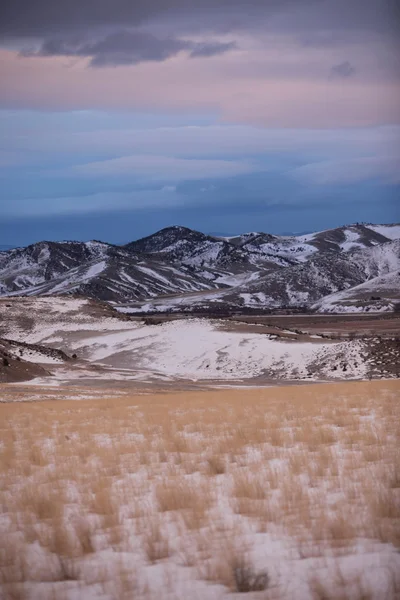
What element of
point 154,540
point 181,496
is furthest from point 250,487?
point 154,540

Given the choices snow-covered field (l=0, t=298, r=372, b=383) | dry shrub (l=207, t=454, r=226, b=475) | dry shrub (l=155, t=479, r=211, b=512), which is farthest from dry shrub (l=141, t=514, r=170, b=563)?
snow-covered field (l=0, t=298, r=372, b=383)

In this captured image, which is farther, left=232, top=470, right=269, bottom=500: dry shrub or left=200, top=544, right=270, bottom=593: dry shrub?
left=232, top=470, right=269, bottom=500: dry shrub

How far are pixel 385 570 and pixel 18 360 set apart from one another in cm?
6085

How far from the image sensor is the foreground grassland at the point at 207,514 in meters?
5.91

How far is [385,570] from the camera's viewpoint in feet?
19.3

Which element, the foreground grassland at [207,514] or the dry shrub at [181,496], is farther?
the dry shrub at [181,496]

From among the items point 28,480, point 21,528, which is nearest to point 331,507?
point 21,528

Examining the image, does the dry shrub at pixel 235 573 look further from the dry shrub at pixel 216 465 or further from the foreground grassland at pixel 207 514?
the dry shrub at pixel 216 465

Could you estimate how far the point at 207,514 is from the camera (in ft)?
25.2

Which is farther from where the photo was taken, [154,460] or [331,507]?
[154,460]

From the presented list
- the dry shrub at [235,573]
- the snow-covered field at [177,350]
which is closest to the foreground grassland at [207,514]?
the dry shrub at [235,573]

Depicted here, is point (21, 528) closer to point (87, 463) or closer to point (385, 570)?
point (87, 463)

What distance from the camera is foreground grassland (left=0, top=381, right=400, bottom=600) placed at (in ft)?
19.4

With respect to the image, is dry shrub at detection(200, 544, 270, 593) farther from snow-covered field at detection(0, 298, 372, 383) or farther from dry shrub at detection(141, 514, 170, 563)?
snow-covered field at detection(0, 298, 372, 383)
